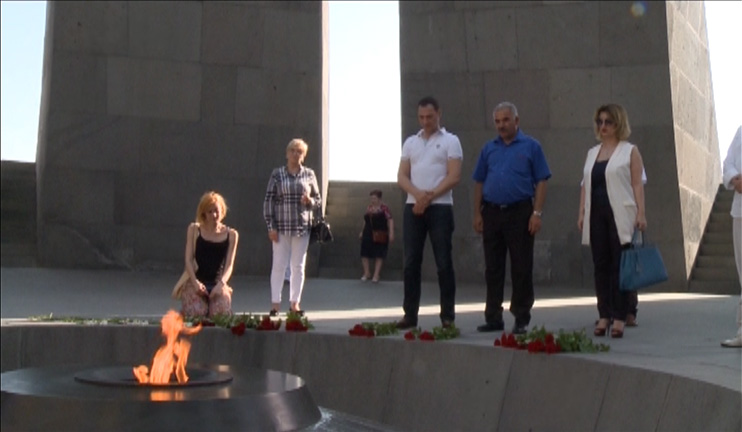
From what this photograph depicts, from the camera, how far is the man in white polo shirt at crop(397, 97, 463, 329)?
25.6 feet

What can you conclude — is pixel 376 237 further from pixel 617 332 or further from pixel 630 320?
pixel 617 332

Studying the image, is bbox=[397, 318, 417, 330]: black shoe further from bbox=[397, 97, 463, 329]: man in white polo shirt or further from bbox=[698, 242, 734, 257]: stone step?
bbox=[698, 242, 734, 257]: stone step

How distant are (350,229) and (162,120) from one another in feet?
13.4

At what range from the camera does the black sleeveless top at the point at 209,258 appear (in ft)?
28.4

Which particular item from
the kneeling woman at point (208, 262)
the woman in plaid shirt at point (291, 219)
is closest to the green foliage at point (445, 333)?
the kneeling woman at point (208, 262)

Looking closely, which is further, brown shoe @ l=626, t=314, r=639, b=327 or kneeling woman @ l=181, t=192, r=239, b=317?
kneeling woman @ l=181, t=192, r=239, b=317

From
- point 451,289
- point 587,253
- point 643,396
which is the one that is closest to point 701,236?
point 587,253

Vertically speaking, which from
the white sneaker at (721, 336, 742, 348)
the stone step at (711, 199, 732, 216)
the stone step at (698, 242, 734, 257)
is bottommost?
the white sneaker at (721, 336, 742, 348)

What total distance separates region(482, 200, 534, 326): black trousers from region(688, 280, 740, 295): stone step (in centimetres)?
601

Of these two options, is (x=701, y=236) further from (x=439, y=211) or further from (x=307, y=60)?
(x=439, y=211)

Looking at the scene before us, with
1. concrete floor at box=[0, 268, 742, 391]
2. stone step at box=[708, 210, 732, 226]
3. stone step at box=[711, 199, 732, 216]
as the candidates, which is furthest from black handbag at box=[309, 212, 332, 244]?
stone step at box=[711, 199, 732, 216]

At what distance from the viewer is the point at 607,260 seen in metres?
7.42

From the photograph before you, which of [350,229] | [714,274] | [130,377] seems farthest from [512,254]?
[350,229]

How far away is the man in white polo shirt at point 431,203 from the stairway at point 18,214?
7.86 metres
